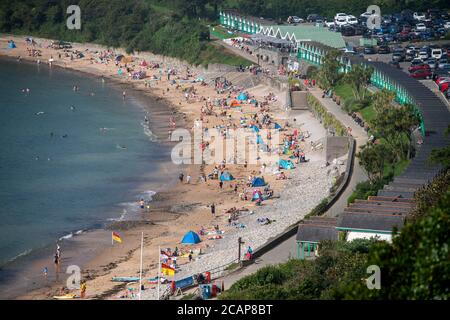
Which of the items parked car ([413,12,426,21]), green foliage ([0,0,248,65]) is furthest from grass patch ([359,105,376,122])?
parked car ([413,12,426,21])

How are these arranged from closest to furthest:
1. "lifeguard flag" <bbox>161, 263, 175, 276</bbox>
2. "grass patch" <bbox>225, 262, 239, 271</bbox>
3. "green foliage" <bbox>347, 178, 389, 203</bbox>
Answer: "lifeguard flag" <bbox>161, 263, 175, 276</bbox>
"grass patch" <bbox>225, 262, 239, 271</bbox>
"green foliage" <bbox>347, 178, 389, 203</bbox>

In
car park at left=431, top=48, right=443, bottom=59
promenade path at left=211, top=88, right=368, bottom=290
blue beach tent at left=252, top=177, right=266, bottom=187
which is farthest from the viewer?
car park at left=431, top=48, right=443, bottom=59

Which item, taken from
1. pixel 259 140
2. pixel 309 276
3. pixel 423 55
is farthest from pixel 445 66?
pixel 309 276

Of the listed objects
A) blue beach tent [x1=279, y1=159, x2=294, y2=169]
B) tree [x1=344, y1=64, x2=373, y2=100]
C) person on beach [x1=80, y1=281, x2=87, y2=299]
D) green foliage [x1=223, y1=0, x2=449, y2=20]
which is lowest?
person on beach [x1=80, y1=281, x2=87, y2=299]

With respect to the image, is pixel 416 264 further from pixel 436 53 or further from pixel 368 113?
pixel 436 53

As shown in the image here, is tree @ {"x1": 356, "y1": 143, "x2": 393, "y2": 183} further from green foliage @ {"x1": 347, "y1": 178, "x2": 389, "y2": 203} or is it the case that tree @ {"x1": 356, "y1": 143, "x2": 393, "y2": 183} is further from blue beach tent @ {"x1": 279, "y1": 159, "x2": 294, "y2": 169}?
blue beach tent @ {"x1": 279, "y1": 159, "x2": 294, "y2": 169}

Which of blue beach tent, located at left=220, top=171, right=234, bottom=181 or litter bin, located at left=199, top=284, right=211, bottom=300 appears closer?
litter bin, located at left=199, top=284, right=211, bottom=300

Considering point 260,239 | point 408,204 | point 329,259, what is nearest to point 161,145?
point 260,239
